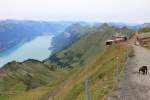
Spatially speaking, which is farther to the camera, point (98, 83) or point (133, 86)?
point (98, 83)

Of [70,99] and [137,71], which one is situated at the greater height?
[137,71]

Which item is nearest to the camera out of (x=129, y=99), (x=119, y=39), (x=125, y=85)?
(x=129, y=99)

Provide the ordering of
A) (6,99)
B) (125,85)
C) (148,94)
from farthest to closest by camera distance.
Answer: (6,99) < (125,85) < (148,94)

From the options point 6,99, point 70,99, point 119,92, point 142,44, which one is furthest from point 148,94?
point 6,99

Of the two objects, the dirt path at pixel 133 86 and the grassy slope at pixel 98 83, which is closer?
the dirt path at pixel 133 86

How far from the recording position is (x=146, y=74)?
40.7 m

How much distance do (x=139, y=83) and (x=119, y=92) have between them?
571 cm

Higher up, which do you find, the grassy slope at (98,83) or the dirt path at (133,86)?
the dirt path at (133,86)

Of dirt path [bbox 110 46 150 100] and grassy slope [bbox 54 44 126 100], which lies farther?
grassy slope [bbox 54 44 126 100]

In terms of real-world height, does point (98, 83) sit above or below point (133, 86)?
below

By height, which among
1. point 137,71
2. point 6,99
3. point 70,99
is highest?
point 137,71

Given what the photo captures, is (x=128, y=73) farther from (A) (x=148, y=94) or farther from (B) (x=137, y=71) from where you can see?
(A) (x=148, y=94)

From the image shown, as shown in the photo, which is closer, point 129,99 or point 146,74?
point 129,99

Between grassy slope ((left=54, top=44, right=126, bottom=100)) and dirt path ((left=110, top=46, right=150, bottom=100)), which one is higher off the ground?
dirt path ((left=110, top=46, right=150, bottom=100))
